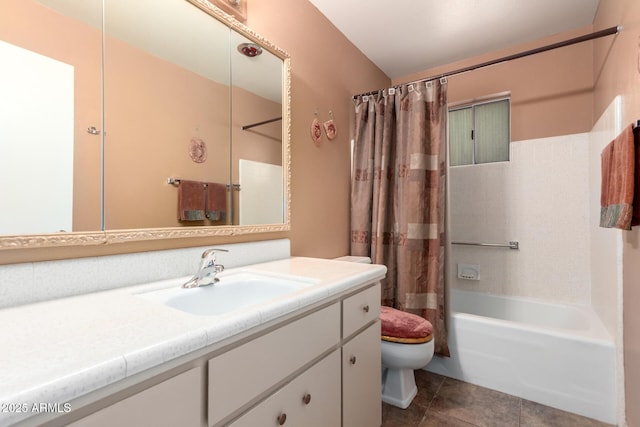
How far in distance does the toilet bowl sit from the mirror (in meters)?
0.97

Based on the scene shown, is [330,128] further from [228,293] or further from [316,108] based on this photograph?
[228,293]

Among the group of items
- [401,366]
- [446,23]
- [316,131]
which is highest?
[446,23]

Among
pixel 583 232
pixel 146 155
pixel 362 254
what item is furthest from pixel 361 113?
pixel 583 232

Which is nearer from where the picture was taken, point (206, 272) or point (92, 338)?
point (92, 338)

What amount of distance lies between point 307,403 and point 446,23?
245cm

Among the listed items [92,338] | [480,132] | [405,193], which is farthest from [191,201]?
[480,132]

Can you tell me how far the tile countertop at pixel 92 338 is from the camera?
436mm

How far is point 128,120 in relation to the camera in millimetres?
1056

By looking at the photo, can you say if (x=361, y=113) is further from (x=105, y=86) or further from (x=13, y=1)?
(x=13, y=1)

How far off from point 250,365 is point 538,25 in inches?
112

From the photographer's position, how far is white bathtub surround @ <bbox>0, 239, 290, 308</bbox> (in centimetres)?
81

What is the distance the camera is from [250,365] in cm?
74

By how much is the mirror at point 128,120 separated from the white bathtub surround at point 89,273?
0.07 m

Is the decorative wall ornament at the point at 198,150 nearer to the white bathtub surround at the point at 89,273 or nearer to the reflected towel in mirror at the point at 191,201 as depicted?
the reflected towel in mirror at the point at 191,201
